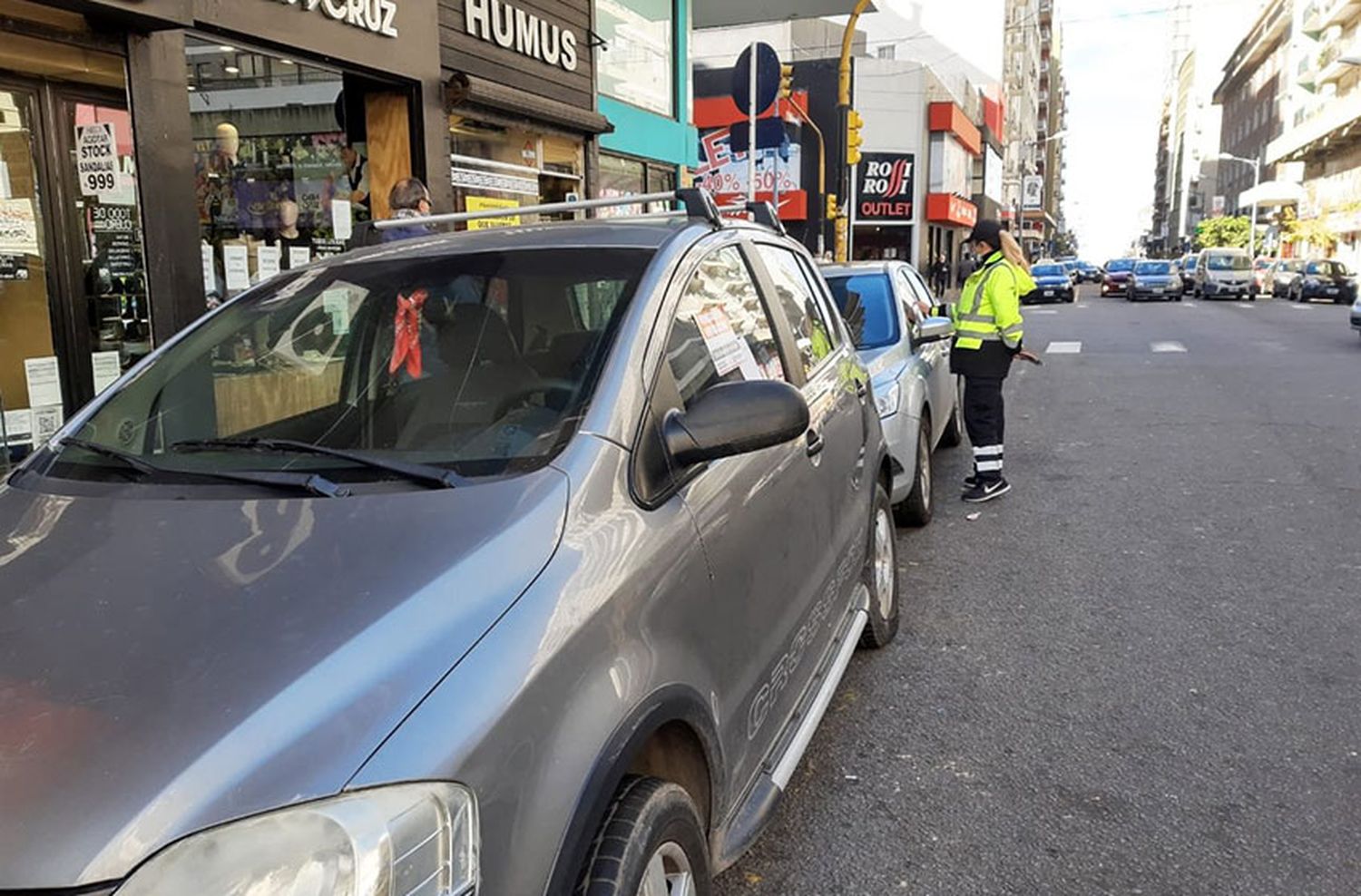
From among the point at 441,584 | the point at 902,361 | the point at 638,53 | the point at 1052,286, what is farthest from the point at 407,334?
the point at 1052,286

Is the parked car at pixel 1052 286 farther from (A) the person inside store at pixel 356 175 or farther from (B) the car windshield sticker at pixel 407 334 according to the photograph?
(B) the car windshield sticker at pixel 407 334

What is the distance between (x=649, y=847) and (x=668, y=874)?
0.72 feet

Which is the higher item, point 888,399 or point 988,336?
point 988,336

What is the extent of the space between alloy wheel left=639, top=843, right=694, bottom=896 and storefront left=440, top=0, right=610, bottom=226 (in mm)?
7205

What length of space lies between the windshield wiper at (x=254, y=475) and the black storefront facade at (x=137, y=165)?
4.00 meters

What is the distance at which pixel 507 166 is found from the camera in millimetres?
10391

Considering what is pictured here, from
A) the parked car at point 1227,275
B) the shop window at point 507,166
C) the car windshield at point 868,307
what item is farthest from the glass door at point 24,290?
the parked car at point 1227,275

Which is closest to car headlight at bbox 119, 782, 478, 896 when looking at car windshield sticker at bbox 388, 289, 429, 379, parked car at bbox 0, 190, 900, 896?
parked car at bbox 0, 190, 900, 896

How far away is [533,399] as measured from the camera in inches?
98.4

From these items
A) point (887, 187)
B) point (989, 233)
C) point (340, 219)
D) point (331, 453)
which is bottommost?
point (331, 453)

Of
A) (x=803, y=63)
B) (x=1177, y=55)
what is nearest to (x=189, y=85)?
(x=803, y=63)

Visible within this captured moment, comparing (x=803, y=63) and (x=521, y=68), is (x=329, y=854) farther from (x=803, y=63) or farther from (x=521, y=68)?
(x=803, y=63)

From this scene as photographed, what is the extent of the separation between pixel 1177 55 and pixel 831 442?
202m

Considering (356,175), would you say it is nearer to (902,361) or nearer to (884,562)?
(902,361)
